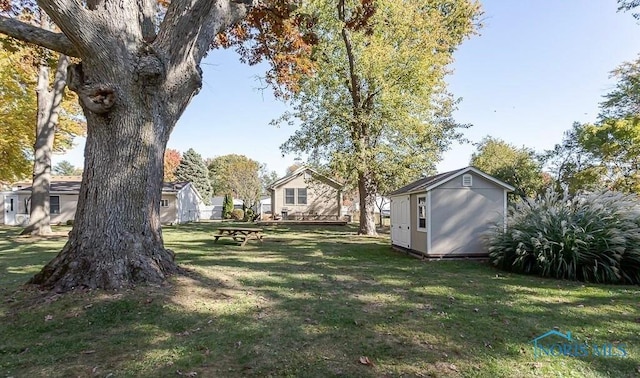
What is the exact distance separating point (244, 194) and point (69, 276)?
4259 cm

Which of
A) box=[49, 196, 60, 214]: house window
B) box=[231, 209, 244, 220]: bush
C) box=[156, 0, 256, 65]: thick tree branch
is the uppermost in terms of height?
box=[156, 0, 256, 65]: thick tree branch

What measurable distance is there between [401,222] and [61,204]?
2467 centimetres

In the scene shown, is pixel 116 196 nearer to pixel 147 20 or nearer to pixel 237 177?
Answer: pixel 147 20

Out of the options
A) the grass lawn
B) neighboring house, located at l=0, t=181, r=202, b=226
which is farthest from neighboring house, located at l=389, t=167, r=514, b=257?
neighboring house, located at l=0, t=181, r=202, b=226

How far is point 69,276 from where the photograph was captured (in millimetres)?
5219

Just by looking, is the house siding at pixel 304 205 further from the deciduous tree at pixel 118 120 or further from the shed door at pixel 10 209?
the deciduous tree at pixel 118 120

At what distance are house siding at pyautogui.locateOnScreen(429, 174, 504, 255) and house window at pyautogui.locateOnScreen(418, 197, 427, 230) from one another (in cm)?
32

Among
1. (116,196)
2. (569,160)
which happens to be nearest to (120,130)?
(116,196)

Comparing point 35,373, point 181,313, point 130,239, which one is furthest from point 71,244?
point 35,373

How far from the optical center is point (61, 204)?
1012 inches

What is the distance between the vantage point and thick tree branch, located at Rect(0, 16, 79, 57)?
5.34 meters

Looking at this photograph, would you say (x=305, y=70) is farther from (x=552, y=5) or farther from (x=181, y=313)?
(x=181, y=313)

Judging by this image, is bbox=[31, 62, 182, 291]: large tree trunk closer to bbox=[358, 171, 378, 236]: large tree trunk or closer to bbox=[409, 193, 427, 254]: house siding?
bbox=[409, 193, 427, 254]: house siding

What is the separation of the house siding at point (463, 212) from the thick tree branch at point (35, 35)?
9.19 m
